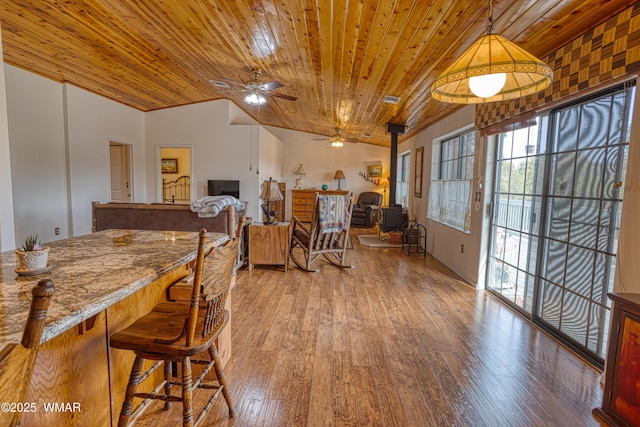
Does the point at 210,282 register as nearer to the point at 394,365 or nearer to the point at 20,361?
the point at 20,361

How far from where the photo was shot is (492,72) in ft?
4.31

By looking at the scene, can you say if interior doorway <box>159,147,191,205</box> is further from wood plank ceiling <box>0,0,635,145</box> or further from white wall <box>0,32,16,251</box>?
white wall <box>0,32,16,251</box>

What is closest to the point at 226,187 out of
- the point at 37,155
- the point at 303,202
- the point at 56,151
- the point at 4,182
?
the point at 303,202

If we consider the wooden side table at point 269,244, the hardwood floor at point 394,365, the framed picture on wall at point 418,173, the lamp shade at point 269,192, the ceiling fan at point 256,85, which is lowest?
the hardwood floor at point 394,365

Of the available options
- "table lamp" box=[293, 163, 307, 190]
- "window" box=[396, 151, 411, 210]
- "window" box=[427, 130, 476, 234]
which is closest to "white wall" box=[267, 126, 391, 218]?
"table lamp" box=[293, 163, 307, 190]

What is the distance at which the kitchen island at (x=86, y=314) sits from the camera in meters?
0.92

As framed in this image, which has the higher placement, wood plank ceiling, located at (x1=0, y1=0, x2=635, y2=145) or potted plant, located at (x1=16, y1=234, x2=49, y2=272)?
wood plank ceiling, located at (x1=0, y1=0, x2=635, y2=145)

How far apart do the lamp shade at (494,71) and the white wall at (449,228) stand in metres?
2.07

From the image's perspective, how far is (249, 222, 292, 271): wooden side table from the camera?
4.17 metres

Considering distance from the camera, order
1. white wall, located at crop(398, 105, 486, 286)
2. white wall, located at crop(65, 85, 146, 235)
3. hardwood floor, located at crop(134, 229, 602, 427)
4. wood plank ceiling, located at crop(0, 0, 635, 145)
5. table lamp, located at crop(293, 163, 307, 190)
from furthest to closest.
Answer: table lamp, located at crop(293, 163, 307, 190) → white wall, located at crop(65, 85, 146, 235) → white wall, located at crop(398, 105, 486, 286) → wood plank ceiling, located at crop(0, 0, 635, 145) → hardwood floor, located at crop(134, 229, 602, 427)

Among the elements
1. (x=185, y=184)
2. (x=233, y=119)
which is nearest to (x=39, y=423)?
(x=233, y=119)

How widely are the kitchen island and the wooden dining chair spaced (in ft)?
0.81

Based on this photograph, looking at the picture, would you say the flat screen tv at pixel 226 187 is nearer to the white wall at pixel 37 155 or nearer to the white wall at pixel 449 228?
the white wall at pixel 37 155

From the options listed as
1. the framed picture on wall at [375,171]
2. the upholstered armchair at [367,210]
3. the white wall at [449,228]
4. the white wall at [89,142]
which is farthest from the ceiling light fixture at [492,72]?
the framed picture on wall at [375,171]
